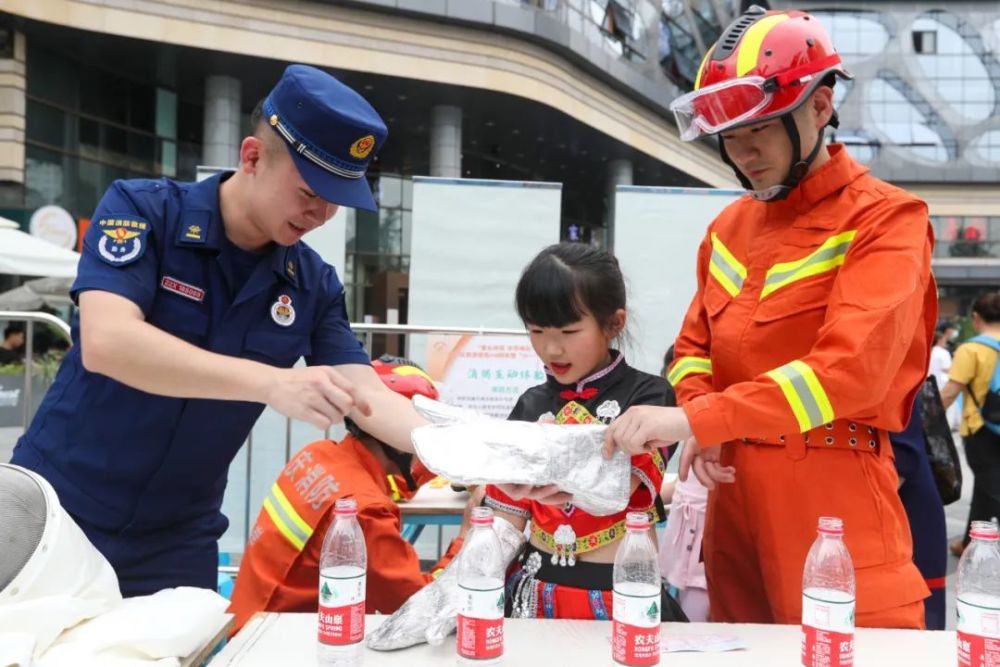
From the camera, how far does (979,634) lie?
4.72 feet

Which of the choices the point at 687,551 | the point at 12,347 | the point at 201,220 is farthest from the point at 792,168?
the point at 12,347

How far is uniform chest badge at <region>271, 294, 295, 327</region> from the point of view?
2.17 metres

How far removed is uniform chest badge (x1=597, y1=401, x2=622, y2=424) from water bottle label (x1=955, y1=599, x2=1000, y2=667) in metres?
0.85

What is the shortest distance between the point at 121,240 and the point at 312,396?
0.68 m

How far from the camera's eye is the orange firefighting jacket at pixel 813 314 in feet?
5.38

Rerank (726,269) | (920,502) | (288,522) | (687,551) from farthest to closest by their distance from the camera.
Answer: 1. (687,551)
2. (920,502)
3. (288,522)
4. (726,269)

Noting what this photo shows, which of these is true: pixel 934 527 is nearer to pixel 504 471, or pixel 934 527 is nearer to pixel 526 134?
pixel 504 471

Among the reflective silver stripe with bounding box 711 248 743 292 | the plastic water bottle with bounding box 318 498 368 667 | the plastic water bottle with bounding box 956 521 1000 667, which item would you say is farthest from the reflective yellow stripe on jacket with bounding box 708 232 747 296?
the plastic water bottle with bounding box 318 498 368 667

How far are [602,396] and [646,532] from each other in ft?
Answer: 1.70

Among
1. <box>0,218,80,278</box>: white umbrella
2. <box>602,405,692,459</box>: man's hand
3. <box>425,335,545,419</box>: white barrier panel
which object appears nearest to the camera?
<box>602,405,692,459</box>: man's hand

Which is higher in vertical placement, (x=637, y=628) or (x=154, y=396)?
(x=154, y=396)

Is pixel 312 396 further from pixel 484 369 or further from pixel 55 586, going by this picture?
pixel 484 369

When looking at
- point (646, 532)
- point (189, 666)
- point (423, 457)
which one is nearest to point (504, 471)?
point (423, 457)

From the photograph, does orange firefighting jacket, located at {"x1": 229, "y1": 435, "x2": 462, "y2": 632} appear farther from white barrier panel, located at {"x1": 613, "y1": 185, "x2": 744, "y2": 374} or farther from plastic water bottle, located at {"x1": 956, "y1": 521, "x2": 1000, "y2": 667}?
white barrier panel, located at {"x1": 613, "y1": 185, "x2": 744, "y2": 374}
